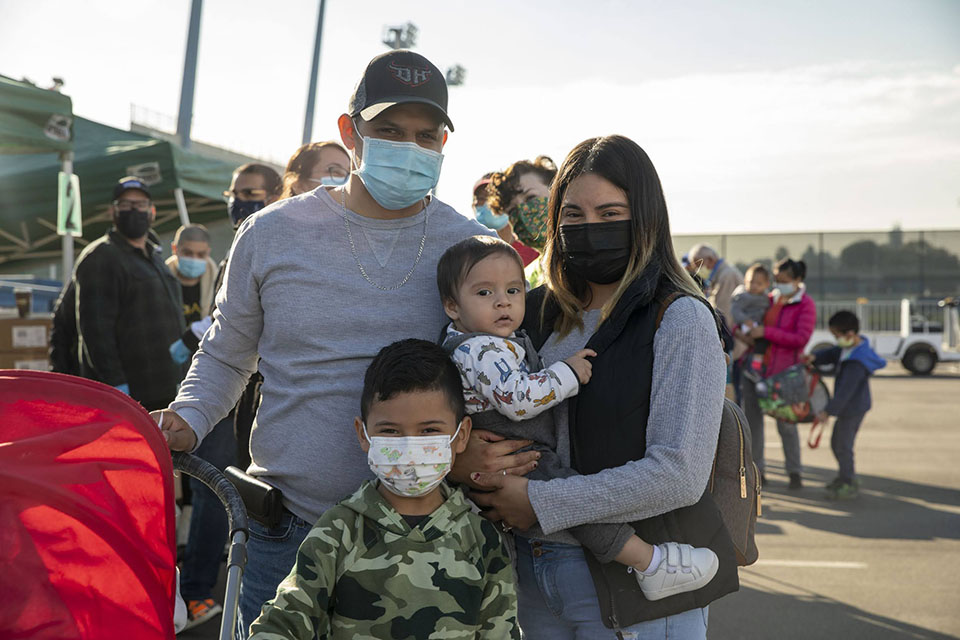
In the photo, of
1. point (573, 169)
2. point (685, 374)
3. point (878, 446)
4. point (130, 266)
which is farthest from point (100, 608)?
point (878, 446)

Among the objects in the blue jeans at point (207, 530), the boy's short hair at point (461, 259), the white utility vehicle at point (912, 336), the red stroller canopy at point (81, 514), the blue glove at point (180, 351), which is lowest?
the blue jeans at point (207, 530)

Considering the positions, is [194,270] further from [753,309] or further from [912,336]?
[912,336]

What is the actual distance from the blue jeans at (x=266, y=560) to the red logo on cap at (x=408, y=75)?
45.2 inches

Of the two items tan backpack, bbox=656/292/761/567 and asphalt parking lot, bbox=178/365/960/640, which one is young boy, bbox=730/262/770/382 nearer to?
asphalt parking lot, bbox=178/365/960/640

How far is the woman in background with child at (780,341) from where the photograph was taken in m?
8.28

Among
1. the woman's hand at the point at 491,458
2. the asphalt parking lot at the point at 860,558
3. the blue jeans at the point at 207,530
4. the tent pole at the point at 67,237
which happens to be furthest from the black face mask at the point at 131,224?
the woman's hand at the point at 491,458

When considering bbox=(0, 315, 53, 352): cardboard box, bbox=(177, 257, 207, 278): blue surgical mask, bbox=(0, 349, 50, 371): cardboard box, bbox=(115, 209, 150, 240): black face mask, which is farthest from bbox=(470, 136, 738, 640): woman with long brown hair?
bbox=(0, 315, 53, 352): cardboard box

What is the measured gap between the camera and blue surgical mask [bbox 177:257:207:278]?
623 centimetres

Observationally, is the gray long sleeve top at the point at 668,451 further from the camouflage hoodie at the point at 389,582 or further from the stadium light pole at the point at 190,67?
the stadium light pole at the point at 190,67

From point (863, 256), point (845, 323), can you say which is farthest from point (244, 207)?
point (863, 256)

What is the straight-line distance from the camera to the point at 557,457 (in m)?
2.22

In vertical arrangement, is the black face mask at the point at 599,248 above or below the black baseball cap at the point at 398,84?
below

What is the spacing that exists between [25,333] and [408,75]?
5.45 metres

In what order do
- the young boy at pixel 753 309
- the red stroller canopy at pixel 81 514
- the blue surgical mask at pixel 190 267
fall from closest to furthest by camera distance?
1. the red stroller canopy at pixel 81 514
2. the blue surgical mask at pixel 190 267
3. the young boy at pixel 753 309
